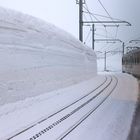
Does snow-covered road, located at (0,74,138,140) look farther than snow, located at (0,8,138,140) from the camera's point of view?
No

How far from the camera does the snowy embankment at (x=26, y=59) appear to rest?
38.7 ft

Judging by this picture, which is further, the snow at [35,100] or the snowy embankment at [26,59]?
the snowy embankment at [26,59]

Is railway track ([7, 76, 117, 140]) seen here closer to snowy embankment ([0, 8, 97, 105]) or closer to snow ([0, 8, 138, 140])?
snow ([0, 8, 138, 140])

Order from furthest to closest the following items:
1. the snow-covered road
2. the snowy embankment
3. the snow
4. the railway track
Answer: the snowy embankment
the snow
the snow-covered road
the railway track

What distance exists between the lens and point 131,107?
1456cm

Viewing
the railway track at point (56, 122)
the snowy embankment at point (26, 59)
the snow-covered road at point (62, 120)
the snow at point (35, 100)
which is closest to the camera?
the railway track at point (56, 122)

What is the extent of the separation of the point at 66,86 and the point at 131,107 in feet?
26.5

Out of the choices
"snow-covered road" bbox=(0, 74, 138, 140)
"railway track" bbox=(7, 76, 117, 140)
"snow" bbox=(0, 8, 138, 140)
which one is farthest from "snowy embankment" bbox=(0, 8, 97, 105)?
"railway track" bbox=(7, 76, 117, 140)

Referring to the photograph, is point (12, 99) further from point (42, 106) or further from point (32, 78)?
point (32, 78)

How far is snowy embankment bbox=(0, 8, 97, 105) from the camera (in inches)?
465

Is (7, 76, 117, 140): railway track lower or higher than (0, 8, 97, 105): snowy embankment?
lower

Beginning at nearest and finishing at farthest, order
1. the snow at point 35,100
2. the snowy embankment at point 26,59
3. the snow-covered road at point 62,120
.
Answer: the snow-covered road at point 62,120 < the snow at point 35,100 < the snowy embankment at point 26,59

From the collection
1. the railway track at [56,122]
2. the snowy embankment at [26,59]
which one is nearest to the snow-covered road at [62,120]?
the railway track at [56,122]

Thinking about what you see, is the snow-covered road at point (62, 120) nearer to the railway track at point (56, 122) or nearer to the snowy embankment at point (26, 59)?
the railway track at point (56, 122)
